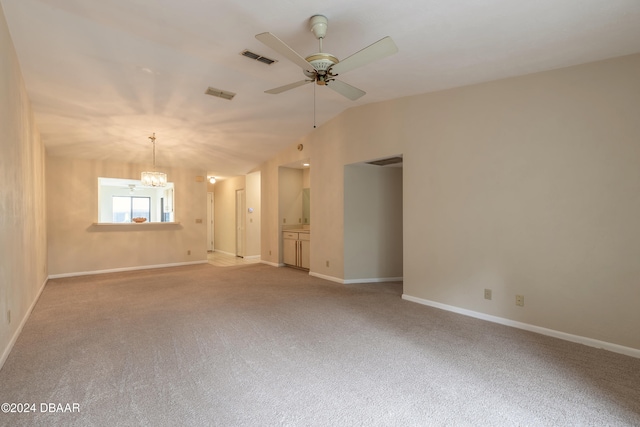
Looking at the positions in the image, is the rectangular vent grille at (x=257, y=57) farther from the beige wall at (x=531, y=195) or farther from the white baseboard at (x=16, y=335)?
the white baseboard at (x=16, y=335)

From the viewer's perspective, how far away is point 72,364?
8.38 feet

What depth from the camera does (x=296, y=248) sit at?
7.06 meters

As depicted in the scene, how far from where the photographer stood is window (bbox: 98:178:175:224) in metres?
11.1

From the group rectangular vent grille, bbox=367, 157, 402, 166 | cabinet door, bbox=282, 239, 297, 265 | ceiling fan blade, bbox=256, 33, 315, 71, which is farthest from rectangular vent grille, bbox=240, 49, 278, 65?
cabinet door, bbox=282, 239, 297, 265

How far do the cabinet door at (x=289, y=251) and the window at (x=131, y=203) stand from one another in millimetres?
5629

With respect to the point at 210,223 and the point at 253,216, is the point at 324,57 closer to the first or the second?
the point at 253,216

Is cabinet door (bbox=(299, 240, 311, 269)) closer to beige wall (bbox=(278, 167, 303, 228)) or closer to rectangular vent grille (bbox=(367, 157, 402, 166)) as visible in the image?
beige wall (bbox=(278, 167, 303, 228))

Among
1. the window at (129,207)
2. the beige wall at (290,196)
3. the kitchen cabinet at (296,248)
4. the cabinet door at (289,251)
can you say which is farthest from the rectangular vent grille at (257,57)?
the window at (129,207)

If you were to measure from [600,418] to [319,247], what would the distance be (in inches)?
180

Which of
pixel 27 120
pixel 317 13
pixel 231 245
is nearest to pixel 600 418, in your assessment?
pixel 317 13

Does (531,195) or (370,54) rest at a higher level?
(370,54)

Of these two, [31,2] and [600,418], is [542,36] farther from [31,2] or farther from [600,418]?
[31,2]

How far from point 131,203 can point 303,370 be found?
11.7 metres

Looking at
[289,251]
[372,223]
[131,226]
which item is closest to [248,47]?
[372,223]
